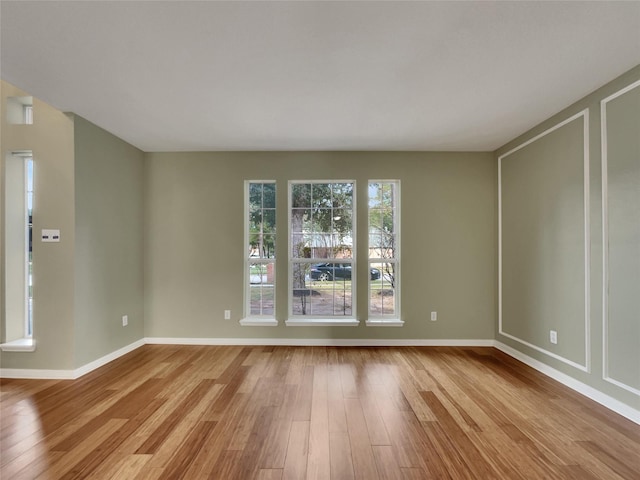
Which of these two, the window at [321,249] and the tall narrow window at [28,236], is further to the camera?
the window at [321,249]

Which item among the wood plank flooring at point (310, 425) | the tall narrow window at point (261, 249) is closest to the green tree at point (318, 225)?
the tall narrow window at point (261, 249)

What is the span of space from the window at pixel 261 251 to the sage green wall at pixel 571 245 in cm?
302

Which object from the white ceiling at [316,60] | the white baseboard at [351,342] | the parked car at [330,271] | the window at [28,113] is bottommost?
the white baseboard at [351,342]

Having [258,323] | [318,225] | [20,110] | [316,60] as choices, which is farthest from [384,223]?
[20,110]

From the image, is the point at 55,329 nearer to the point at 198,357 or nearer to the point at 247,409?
the point at 198,357

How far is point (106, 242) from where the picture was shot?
3.36 metres

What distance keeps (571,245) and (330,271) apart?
2.60 m

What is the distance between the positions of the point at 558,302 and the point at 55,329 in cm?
493

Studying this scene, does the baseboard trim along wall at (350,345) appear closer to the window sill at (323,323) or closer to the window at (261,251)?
the window sill at (323,323)

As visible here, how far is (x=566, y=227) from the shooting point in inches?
111

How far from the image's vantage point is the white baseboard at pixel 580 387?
2211mm

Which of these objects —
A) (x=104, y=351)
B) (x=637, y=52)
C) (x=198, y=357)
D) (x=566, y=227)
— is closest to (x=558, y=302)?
(x=566, y=227)

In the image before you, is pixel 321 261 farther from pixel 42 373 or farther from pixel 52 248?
pixel 42 373

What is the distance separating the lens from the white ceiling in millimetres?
1638
